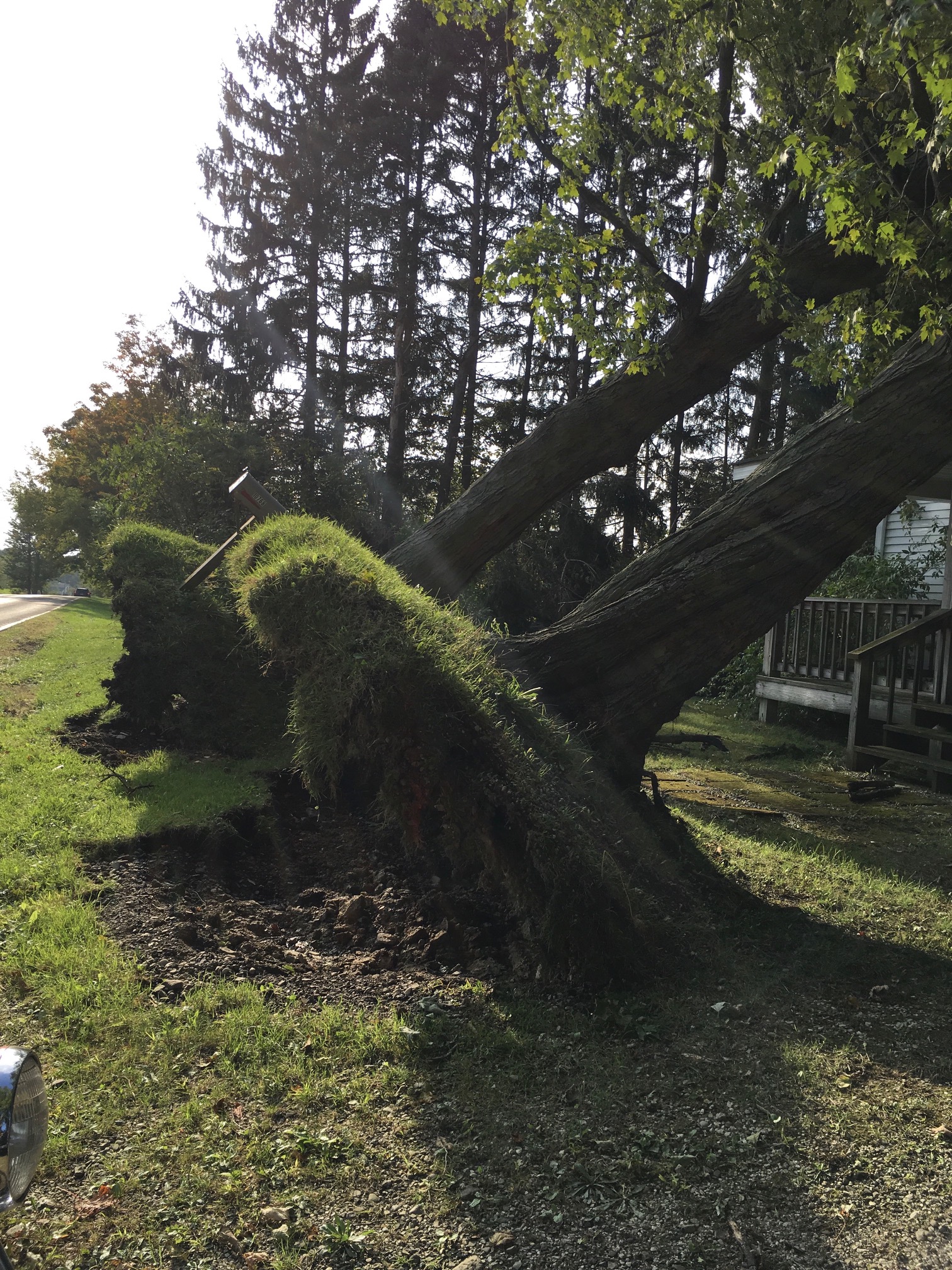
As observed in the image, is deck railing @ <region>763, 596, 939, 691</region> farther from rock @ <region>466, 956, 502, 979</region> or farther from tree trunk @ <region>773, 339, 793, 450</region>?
tree trunk @ <region>773, 339, 793, 450</region>

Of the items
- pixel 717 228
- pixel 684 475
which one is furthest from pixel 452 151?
pixel 717 228

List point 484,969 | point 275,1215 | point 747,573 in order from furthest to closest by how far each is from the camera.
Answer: point 747,573
point 484,969
point 275,1215

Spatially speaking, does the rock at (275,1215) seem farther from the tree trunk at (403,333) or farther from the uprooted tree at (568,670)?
the tree trunk at (403,333)

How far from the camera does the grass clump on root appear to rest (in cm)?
359

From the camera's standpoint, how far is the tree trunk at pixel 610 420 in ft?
22.9

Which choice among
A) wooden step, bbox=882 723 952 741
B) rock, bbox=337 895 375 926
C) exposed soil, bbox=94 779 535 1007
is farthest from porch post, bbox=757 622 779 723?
rock, bbox=337 895 375 926

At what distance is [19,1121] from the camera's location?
1.41 m

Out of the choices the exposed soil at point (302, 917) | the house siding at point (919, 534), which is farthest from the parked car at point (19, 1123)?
the house siding at point (919, 534)

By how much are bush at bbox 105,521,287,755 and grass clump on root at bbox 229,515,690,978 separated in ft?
6.67

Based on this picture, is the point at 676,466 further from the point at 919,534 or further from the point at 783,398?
the point at 919,534

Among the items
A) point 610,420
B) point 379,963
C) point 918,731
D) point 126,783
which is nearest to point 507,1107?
point 379,963

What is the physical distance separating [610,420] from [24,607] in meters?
22.0

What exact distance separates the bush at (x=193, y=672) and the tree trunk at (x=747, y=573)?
2.63 metres

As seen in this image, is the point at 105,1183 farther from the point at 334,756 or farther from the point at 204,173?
the point at 204,173
